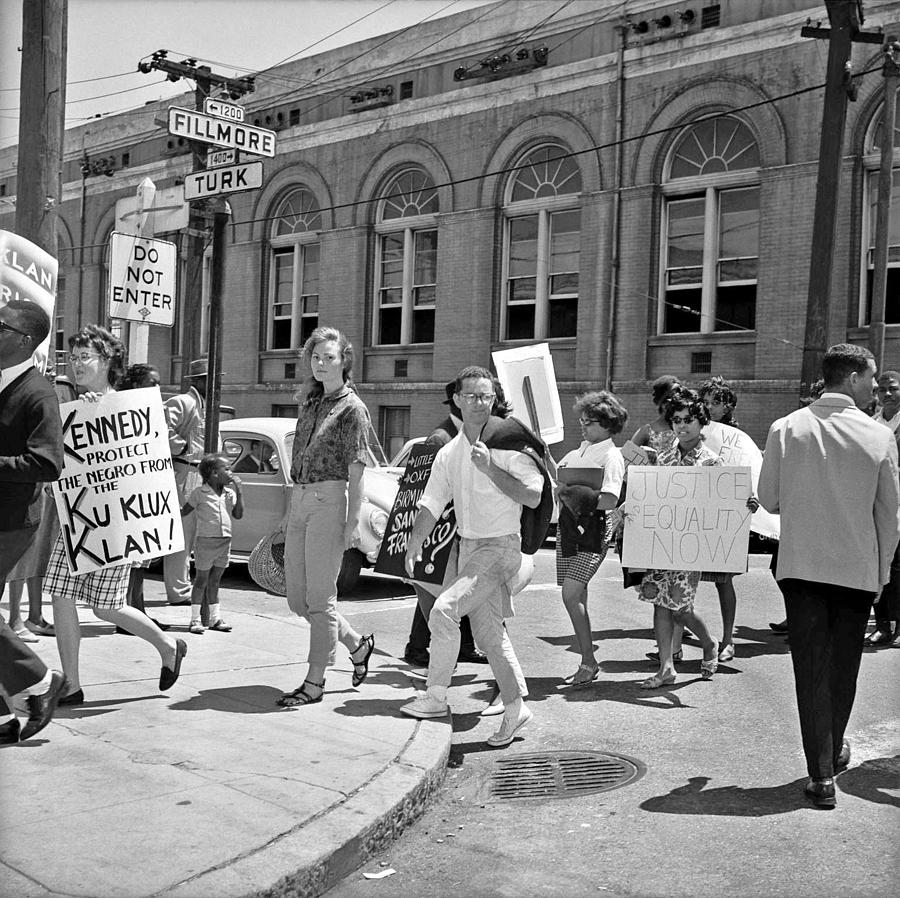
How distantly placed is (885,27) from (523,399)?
14.3m

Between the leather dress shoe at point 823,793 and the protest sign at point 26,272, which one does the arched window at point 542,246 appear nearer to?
the protest sign at point 26,272

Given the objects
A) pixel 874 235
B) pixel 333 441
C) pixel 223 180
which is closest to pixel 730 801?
pixel 333 441

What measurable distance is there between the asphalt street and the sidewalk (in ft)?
0.68

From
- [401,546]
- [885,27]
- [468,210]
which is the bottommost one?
[401,546]

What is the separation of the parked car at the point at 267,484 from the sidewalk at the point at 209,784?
14.2ft

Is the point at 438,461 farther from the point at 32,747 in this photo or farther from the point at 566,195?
the point at 566,195

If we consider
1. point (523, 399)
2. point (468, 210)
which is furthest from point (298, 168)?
point (523, 399)

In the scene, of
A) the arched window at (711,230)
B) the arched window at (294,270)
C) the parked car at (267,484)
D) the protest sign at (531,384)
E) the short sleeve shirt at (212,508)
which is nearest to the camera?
the protest sign at (531,384)

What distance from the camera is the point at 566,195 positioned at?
76.5ft

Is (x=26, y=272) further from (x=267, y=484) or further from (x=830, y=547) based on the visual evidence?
(x=267, y=484)

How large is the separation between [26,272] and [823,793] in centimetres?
539

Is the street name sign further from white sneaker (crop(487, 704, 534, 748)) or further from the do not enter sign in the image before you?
white sneaker (crop(487, 704, 534, 748))

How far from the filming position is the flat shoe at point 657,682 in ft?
23.3

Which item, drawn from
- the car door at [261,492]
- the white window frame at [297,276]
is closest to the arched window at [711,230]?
the white window frame at [297,276]
